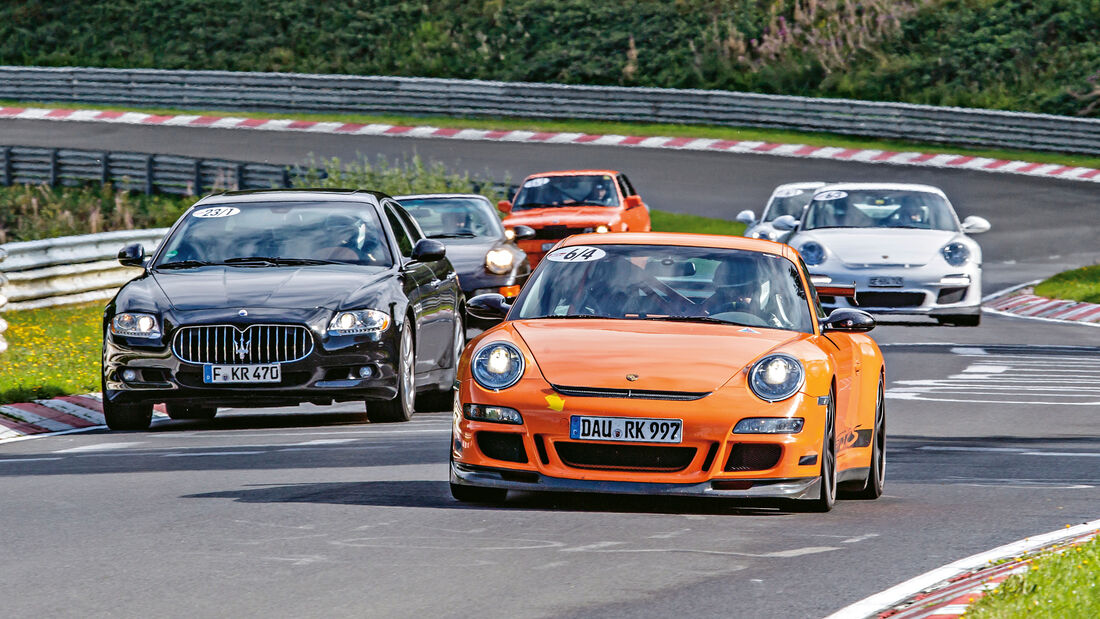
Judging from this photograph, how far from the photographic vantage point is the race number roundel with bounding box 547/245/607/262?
10.2 meters

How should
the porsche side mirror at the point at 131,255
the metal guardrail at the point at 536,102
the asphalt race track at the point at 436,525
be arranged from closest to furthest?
the asphalt race track at the point at 436,525 < the porsche side mirror at the point at 131,255 < the metal guardrail at the point at 536,102

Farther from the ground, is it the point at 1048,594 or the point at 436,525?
the point at 1048,594

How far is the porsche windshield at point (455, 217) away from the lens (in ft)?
72.5

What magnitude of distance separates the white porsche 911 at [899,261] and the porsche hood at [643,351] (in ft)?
36.4

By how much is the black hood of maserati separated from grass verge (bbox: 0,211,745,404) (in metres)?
2.15

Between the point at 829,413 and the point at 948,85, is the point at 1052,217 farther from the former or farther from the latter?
the point at 829,413

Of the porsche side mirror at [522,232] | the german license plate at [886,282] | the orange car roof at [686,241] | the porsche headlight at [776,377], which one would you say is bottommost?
the german license plate at [886,282]

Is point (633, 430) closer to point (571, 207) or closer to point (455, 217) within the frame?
point (455, 217)

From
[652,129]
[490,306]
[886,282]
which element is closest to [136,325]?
[490,306]

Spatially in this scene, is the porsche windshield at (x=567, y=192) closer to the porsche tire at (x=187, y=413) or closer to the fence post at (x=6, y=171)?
the porsche tire at (x=187, y=413)

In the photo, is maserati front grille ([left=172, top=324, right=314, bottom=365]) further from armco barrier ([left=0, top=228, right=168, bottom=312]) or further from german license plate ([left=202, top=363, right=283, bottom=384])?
armco barrier ([left=0, top=228, right=168, bottom=312])

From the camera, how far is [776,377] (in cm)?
920

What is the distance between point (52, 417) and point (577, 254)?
5.97 metres

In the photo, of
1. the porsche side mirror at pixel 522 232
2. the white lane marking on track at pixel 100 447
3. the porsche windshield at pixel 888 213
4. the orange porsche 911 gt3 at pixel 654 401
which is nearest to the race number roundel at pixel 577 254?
the orange porsche 911 gt3 at pixel 654 401
